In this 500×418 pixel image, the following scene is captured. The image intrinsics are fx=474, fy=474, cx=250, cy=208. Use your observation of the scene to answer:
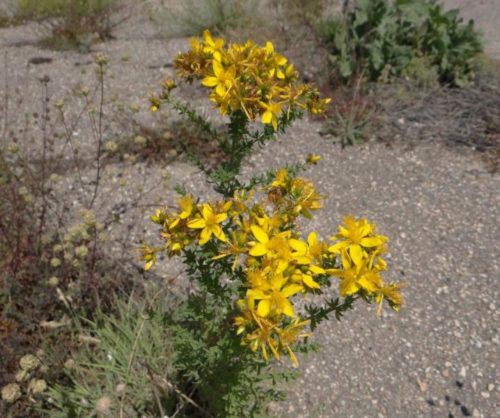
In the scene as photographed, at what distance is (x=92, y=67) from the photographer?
505 cm

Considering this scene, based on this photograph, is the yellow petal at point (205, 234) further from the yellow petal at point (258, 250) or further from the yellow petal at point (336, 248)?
the yellow petal at point (336, 248)

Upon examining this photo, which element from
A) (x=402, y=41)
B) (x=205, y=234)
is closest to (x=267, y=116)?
(x=205, y=234)

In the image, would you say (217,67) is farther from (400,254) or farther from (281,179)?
(400,254)

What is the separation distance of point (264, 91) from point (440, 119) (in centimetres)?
315

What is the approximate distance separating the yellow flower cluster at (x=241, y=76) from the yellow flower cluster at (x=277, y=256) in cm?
25

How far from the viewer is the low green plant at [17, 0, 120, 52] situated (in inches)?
218

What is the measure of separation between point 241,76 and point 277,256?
1.82 feet

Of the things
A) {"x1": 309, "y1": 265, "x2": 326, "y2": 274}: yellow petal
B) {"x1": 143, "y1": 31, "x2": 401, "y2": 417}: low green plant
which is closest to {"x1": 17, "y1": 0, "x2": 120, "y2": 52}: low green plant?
{"x1": 143, "y1": 31, "x2": 401, "y2": 417}: low green plant

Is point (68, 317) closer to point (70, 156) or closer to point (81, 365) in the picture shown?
point (81, 365)

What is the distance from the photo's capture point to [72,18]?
5.81 meters

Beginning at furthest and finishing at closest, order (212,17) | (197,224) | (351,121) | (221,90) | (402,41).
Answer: (212,17) → (402,41) → (351,121) → (221,90) → (197,224)

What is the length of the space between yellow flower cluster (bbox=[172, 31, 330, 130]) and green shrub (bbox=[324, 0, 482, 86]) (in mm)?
3098

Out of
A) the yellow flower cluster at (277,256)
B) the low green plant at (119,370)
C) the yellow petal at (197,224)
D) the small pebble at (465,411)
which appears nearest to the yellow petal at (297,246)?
the yellow flower cluster at (277,256)

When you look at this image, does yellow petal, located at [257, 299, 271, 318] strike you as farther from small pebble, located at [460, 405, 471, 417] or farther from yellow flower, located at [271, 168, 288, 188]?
small pebble, located at [460, 405, 471, 417]
